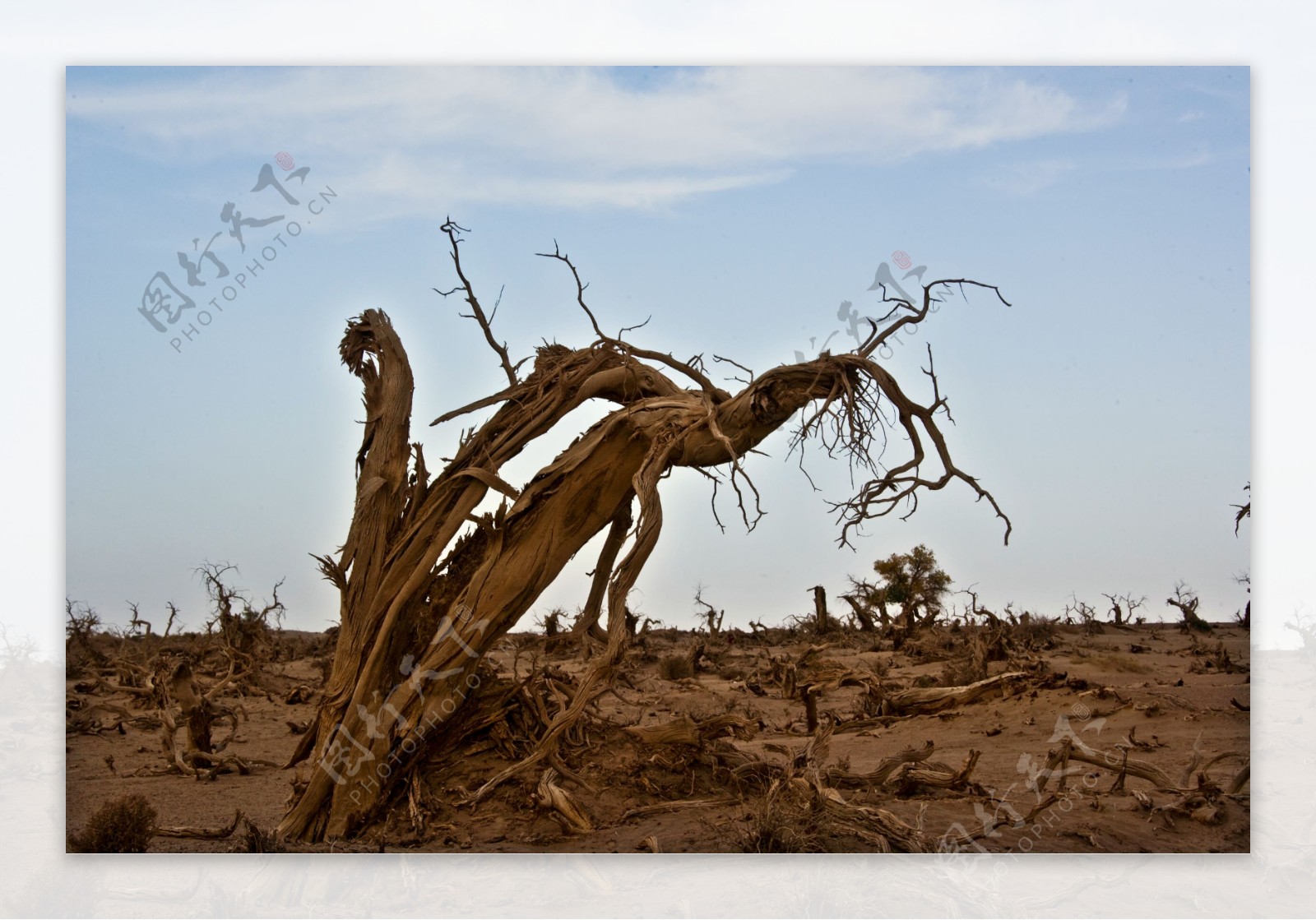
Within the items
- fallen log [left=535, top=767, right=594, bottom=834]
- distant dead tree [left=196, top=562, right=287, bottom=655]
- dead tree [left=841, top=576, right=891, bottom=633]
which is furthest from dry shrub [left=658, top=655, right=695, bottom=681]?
fallen log [left=535, top=767, right=594, bottom=834]

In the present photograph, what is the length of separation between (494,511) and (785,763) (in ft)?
9.64

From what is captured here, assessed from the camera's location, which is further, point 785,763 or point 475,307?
point 785,763

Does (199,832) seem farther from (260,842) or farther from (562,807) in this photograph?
(562,807)

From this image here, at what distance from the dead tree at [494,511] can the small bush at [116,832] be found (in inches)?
39.3

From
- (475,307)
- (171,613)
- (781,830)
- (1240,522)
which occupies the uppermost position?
(475,307)

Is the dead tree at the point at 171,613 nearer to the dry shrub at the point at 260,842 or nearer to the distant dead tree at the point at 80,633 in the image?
the distant dead tree at the point at 80,633

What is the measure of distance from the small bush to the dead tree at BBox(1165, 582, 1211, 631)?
7.53m

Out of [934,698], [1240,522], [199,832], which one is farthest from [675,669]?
[1240,522]

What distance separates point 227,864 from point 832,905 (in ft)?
12.2

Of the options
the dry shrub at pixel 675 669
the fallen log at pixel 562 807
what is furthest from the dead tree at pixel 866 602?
the fallen log at pixel 562 807

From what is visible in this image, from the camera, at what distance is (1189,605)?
10359 millimetres

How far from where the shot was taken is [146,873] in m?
7.15
